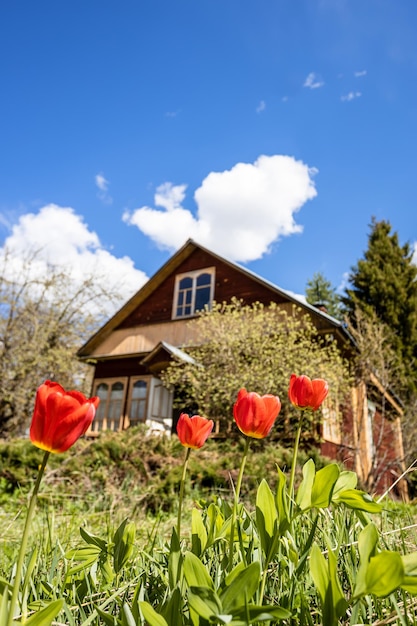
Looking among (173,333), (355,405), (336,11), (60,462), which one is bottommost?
(60,462)

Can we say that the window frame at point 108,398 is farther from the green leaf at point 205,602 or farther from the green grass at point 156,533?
the green leaf at point 205,602

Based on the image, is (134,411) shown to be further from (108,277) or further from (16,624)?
(16,624)

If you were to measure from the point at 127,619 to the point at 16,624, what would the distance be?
0.63 feet

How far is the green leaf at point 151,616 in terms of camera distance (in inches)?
31.8

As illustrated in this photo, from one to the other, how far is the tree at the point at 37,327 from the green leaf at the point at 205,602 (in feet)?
62.3

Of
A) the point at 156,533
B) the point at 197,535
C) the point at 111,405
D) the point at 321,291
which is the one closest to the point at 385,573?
the point at 197,535

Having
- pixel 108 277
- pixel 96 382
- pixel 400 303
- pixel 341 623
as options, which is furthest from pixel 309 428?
pixel 400 303

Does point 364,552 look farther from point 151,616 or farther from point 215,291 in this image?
point 215,291

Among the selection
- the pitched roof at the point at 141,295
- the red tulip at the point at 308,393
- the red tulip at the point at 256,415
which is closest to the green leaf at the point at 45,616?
the red tulip at the point at 256,415

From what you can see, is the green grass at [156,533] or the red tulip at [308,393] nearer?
the green grass at [156,533]

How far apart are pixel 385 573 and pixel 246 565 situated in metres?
0.32

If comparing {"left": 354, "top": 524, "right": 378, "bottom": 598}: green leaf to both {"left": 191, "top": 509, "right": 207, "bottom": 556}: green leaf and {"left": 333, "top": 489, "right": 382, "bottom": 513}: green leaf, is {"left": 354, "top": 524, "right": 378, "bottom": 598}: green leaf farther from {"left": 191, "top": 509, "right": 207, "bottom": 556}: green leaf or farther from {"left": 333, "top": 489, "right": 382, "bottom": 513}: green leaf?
{"left": 191, "top": 509, "right": 207, "bottom": 556}: green leaf

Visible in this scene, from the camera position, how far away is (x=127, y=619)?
84 centimetres

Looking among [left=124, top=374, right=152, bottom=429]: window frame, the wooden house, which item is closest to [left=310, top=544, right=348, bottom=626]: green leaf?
the wooden house
